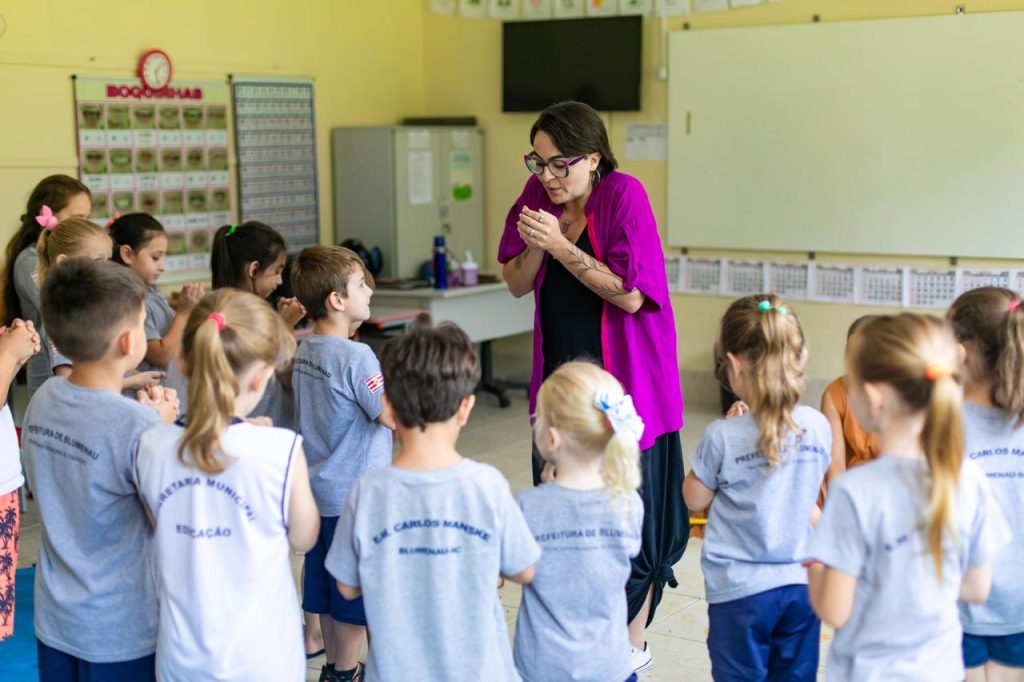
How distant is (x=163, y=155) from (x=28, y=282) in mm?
2326

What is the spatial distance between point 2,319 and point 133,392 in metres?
0.61

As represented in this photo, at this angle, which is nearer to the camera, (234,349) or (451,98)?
(234,349)

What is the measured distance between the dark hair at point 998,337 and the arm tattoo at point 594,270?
81 cm

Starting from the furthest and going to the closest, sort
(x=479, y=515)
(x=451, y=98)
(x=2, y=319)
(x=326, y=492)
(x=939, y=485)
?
(x=451, y=98) → (x=2, y=319) → (x=326, y=492) → (x=479, y=515) → (x=939, y=485)

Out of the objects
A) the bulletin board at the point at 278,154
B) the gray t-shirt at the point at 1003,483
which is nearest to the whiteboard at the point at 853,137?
the bulletin board at the point at 278,154

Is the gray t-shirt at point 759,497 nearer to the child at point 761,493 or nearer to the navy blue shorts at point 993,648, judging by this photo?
the child at point 761,493

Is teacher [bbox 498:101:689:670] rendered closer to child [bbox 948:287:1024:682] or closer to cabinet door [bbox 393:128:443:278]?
child [bbox 948:287:1024:682]

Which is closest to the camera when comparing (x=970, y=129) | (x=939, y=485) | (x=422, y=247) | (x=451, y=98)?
(x=939, y=485)

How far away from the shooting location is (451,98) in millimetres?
7430

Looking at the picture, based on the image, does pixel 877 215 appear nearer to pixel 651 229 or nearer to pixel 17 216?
pixel 651 229

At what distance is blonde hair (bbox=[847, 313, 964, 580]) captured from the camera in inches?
69.5

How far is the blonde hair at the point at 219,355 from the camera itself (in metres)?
1.96

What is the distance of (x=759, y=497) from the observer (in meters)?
2.23

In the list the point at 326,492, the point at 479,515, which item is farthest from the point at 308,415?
the point at 479,515
